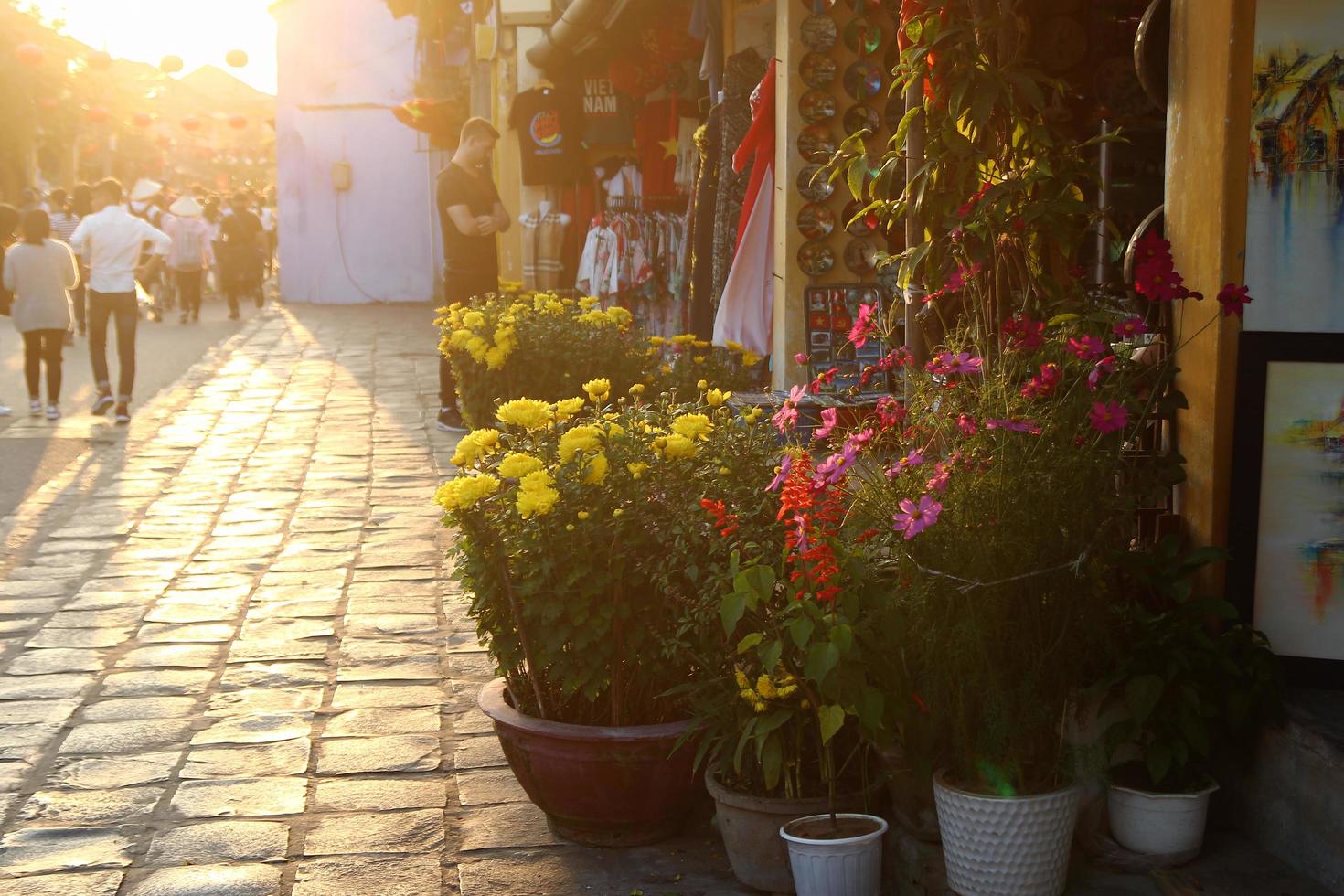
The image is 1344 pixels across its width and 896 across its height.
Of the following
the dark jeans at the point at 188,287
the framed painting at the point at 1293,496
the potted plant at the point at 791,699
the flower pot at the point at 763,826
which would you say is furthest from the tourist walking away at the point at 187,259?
the framed painting at the point at 1293,496

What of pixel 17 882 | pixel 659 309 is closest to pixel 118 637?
pixel 17 882

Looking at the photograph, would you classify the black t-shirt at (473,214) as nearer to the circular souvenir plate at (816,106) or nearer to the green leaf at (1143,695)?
the circular souvenir plate at (816,106)

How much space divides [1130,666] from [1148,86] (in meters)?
1.73

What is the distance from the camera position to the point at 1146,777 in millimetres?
3822

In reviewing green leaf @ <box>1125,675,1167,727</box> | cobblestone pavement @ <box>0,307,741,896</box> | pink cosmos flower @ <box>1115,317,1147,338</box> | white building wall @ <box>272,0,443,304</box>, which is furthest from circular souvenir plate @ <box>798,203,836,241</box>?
white building wall @ <box>272,0,443,304</box>

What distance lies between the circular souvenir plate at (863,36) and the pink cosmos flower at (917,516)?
16.3 feet

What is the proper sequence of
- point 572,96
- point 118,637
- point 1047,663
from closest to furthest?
point 1047,663 < point 118,637 < point 572,96

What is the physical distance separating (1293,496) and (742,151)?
16.8ft

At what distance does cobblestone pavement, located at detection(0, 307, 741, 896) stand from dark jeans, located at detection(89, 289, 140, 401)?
199cm

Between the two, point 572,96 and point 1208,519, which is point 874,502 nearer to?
point 1208,519

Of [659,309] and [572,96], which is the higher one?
[572,96]

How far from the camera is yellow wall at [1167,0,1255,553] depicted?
3918 mm

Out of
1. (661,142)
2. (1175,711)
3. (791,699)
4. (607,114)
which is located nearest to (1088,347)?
(1175,711)

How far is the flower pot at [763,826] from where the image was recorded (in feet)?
12.8
